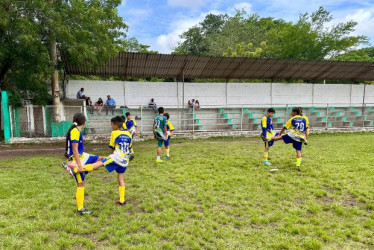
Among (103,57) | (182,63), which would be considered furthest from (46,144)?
(182,63)

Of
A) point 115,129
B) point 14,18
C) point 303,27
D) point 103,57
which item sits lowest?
point 115,129

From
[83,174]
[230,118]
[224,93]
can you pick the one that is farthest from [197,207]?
[224,93]

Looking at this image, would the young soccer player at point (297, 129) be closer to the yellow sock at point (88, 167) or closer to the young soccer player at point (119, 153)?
the young soccer player at point (119, 153)

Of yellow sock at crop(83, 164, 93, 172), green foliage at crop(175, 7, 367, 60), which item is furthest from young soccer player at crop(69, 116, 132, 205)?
green foliage at crop(175, 7, 367, 60)

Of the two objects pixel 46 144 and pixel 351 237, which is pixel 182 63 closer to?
pixel 46 144

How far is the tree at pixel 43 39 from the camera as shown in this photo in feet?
31.4

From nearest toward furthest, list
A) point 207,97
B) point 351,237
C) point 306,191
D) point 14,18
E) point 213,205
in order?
point 351,237 < point 213,205 < point 306,191 < point 14,18 < point 207,97

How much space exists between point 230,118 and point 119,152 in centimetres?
1089

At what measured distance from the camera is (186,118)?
576 inches

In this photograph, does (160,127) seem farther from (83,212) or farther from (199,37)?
(199,37)

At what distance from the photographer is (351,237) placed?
3586 mm

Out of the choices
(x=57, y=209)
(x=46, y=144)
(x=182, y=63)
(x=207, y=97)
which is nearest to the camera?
(x=57, y=209)

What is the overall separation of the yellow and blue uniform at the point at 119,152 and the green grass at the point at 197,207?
32.9 inches

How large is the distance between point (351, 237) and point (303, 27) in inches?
1016
